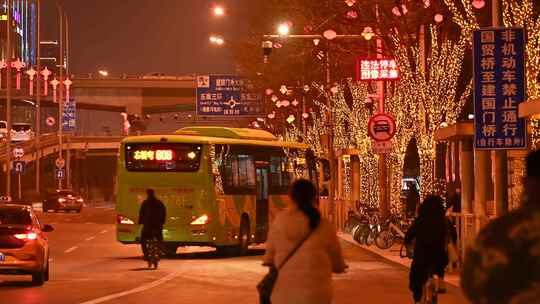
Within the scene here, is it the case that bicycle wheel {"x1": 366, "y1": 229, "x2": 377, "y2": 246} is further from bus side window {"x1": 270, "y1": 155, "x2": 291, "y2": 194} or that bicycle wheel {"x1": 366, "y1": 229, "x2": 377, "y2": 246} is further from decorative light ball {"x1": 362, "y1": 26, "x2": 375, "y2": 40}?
decorative light ball {"x1": 362, "y1": 26, "x2": 375, "y2": 40}

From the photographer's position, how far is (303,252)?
8.89 m

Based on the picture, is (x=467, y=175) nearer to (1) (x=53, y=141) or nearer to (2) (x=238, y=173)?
(2) (x=238, y=173)

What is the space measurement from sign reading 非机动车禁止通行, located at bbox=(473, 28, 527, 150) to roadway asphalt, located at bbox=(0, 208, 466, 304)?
2902 millimetres

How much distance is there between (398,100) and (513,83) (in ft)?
58.2

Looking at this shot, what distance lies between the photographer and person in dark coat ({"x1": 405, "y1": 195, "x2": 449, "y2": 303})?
15.6 metres

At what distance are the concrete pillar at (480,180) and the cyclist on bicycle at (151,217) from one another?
6823 mm

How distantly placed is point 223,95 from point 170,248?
37688mm

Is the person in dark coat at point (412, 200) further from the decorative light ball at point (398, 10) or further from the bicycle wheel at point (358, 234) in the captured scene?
the decorative light ball at point (398, 10)

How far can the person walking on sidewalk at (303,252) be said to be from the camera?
346 inches

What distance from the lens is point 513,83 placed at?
2205cm

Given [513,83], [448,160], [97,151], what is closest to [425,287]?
[513,83]

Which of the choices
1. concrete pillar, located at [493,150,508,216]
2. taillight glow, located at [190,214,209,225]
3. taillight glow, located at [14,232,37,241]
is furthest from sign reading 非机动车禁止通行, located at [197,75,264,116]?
taillight glow, located at [14,232,37,241]

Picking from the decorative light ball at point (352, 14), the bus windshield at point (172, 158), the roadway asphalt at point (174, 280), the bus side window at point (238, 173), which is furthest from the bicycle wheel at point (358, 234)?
the bus windshield at point (172, 158)

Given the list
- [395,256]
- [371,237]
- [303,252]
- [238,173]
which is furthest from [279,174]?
[303,252]
